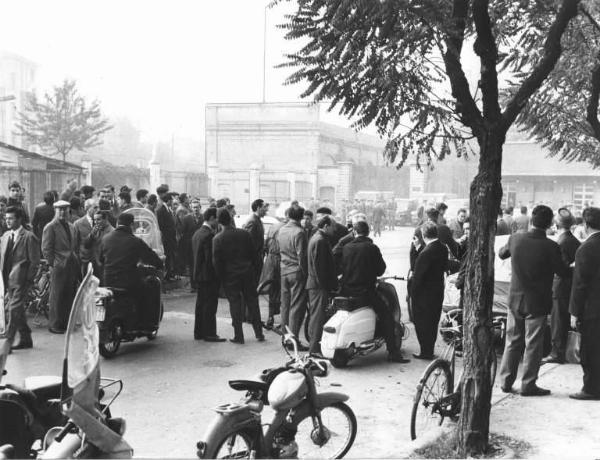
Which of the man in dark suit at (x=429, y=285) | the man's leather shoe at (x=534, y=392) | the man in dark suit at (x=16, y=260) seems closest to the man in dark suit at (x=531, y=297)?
the man's leather shoe at (x=534, y=392)

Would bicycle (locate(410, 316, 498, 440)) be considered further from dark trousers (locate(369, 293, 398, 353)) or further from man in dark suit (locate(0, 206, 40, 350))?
man in dark suit (locate(0, 206, 40, 350))

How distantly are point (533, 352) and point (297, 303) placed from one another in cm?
335

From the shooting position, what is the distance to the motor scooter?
7.83m

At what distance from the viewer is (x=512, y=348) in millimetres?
6773

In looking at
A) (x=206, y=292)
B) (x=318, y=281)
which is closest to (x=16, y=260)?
(x=206, y=292)

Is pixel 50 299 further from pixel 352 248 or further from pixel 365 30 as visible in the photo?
pixel 365 30

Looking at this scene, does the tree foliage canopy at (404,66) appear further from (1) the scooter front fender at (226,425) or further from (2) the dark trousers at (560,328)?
(2) the dark trousers at (560,328)

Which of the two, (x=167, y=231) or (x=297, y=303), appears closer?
(x=297, y=303)

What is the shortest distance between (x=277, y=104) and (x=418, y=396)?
1709 inches

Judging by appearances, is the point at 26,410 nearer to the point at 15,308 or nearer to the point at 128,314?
the point at 128,314

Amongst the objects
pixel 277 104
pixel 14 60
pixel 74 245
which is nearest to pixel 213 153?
pixel 277 104

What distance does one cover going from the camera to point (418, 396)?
5.20 meters

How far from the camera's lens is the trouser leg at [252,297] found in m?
9.02

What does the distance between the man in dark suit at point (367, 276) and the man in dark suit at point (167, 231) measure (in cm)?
604
